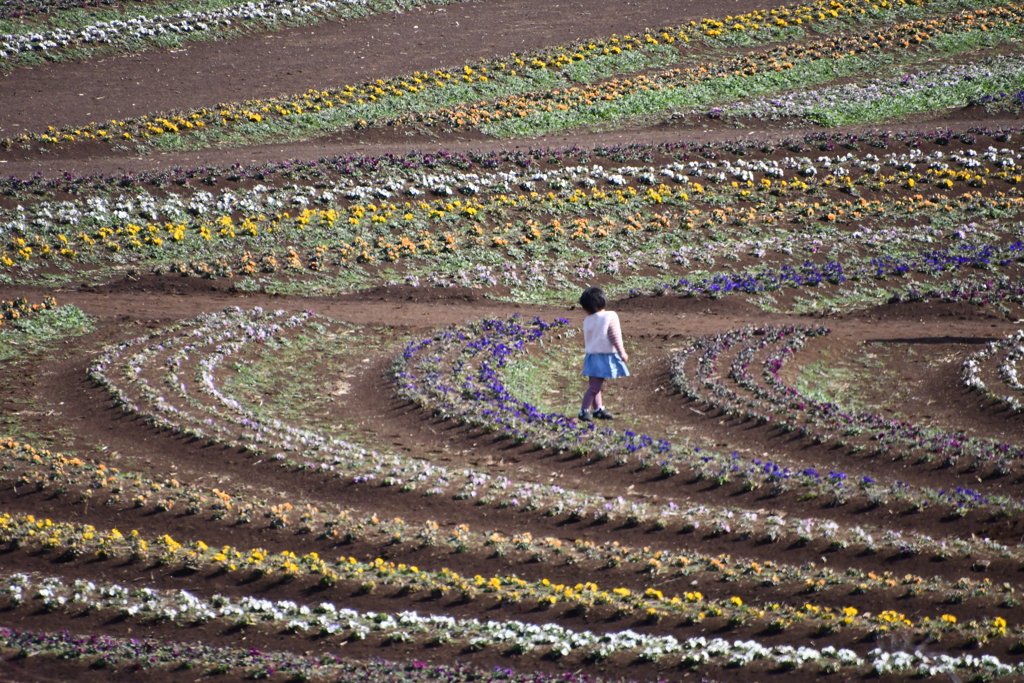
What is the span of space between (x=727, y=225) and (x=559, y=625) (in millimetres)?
22963

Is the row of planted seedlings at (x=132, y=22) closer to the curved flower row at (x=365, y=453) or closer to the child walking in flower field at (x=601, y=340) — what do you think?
the curved flower row at (x=365, y=453)

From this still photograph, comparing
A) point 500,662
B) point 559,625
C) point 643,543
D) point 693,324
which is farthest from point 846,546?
point 693,324

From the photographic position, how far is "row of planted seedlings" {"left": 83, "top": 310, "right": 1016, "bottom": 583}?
12562 millimetres

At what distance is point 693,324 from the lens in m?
23.9

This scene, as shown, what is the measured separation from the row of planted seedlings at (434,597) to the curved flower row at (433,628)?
0.02 meters

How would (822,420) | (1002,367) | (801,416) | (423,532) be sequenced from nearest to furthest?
(423,532)
(822,420)
(801,416)
(1002,367)

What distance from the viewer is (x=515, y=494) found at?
547 inches

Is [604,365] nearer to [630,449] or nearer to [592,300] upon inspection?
[592,300]

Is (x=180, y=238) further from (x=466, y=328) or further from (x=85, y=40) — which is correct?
(x=85, y=40)

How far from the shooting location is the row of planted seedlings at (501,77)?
38.7 meters

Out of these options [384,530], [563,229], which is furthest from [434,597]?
[563,229]

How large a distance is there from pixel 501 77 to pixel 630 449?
3453cm

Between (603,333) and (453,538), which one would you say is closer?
(453,538)

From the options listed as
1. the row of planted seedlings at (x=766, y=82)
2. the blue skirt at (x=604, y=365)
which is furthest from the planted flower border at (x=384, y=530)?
the row of planted seedlings at (x=766, y=82)
